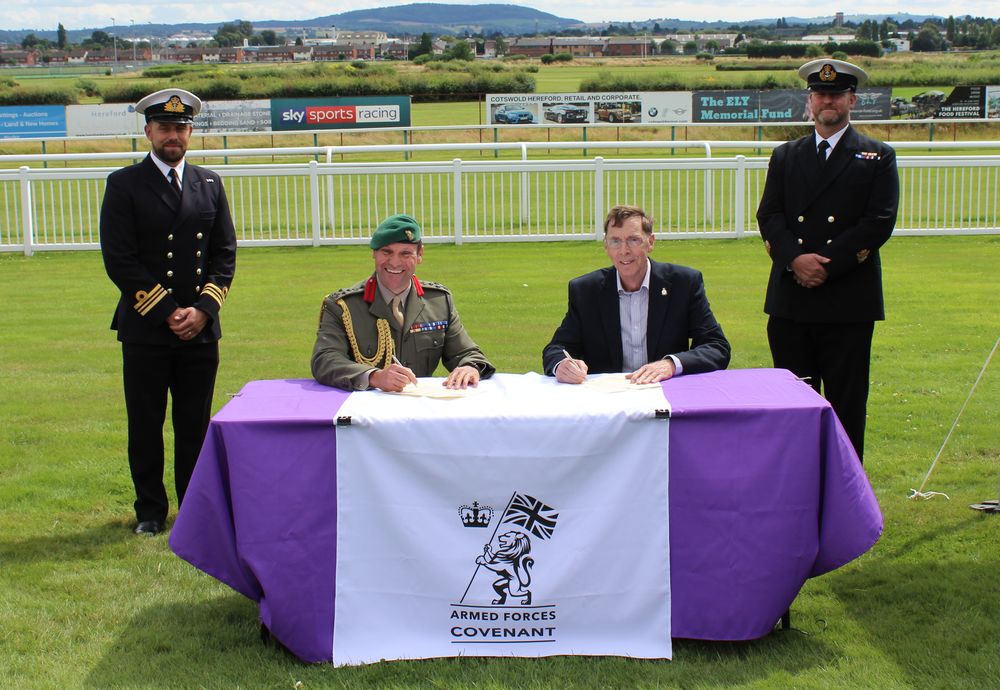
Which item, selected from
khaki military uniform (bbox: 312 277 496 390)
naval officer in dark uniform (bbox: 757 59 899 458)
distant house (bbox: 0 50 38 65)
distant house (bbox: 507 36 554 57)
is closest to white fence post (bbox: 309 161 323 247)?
naval officer in dark uniform (bbox: 757 59 899 458)

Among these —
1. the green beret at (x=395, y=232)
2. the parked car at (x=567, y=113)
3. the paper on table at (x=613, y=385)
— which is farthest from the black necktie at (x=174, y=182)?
the parked car at (x=567, y=113)

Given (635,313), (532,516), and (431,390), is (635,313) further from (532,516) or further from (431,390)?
(532,516)

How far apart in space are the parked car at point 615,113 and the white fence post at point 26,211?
22.2 metres

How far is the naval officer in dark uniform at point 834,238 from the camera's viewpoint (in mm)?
5449

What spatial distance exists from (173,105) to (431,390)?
1.87 meters

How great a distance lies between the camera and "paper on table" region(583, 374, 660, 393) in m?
A: 4.48

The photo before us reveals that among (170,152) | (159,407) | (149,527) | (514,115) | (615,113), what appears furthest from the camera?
(514,115)

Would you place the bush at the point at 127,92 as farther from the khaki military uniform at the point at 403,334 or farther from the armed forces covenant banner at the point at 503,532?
the armed forces covenant banner at the point at 503,532

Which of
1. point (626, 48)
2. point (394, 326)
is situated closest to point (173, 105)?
point (394, 326)

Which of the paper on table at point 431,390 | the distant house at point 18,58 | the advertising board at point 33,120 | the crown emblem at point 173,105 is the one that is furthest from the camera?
the distant house at point 18,58

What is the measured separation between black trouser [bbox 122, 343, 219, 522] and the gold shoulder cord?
3.60 feet

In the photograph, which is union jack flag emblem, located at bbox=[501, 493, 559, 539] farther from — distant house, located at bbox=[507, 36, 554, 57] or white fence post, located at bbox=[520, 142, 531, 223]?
distant house, located at bbox=[507, 36, 554, 57]

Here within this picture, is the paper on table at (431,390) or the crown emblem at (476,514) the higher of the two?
the paper on table at (431,390)

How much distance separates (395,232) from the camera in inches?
189
